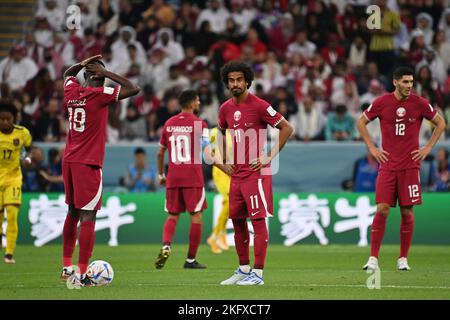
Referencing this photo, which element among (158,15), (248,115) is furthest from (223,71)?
(158,15)

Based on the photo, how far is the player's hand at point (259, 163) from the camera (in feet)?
40.2

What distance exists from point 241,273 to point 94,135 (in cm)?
231

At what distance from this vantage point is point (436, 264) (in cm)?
1595

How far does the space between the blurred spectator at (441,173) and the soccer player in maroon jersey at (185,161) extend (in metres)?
7.04

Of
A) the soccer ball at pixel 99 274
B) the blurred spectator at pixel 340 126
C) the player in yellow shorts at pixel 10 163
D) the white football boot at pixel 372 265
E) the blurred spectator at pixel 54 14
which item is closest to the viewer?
the soccer ball at pixel 99 274

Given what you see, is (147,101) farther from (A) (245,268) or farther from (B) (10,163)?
(A) (245,268)

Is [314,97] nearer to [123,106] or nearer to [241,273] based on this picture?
[123,106]

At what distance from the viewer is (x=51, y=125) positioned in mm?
23922

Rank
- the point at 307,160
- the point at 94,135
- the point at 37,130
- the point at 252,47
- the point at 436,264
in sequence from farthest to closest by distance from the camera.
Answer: the point at 252,47, the point at 37,130, the point at 307,160, the point at 436,264, the point at 94,135

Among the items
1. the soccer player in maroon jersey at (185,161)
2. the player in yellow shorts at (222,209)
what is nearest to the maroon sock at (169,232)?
the soccer player in maroon jersey at (185,161)

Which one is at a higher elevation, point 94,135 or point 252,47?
point 252,47

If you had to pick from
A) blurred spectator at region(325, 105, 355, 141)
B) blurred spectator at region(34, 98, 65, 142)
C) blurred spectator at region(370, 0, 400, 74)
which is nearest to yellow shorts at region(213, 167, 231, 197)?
blurred spectator at region(325, 105, 355, 141)

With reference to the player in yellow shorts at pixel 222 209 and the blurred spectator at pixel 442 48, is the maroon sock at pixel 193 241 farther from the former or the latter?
the blurred spectator at pixel 442 48

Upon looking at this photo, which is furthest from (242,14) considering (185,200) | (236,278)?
(236,278)
